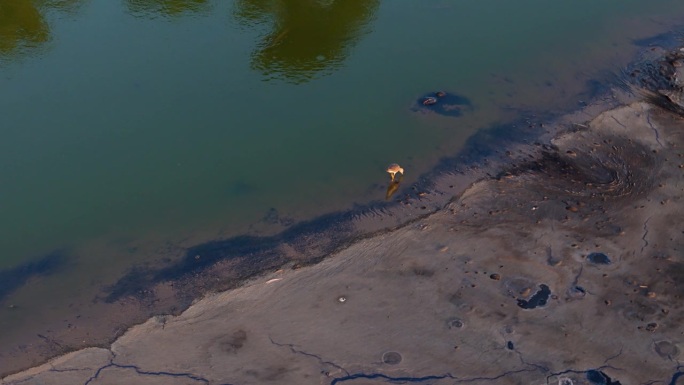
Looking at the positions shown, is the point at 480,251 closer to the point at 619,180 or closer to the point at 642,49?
the point at 619,180

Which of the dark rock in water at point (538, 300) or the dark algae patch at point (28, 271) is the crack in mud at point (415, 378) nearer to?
Answer: the dark rock in water at point (538, 300)

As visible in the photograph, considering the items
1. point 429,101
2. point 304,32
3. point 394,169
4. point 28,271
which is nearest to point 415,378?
point 394,169

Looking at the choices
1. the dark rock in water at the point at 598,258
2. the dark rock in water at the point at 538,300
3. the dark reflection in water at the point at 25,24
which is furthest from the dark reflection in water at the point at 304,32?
the dark rock in water at the point at 538,300

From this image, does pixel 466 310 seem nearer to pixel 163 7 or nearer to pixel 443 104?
pixel 443 104

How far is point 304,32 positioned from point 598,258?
11600 millimetres

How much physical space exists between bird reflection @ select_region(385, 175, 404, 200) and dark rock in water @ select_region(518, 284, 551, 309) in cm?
407

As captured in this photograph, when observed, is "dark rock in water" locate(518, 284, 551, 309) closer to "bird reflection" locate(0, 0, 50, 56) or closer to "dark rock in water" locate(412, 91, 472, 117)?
"dark rock in water" locate(412, 91, 472, 117)

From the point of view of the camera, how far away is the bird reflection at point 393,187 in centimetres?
1451

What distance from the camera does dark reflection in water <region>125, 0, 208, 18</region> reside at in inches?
834

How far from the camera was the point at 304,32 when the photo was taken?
2003cm

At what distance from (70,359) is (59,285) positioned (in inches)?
84.2

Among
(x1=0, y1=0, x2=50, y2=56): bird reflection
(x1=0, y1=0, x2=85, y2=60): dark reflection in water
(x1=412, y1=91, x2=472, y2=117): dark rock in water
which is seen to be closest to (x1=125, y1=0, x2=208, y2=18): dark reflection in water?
(x1=0, y1=0, x2=85, y2=60): dark reflection in water

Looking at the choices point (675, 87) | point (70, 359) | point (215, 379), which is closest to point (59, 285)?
point (70, 359)

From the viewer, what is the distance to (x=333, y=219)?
45.7 ft
